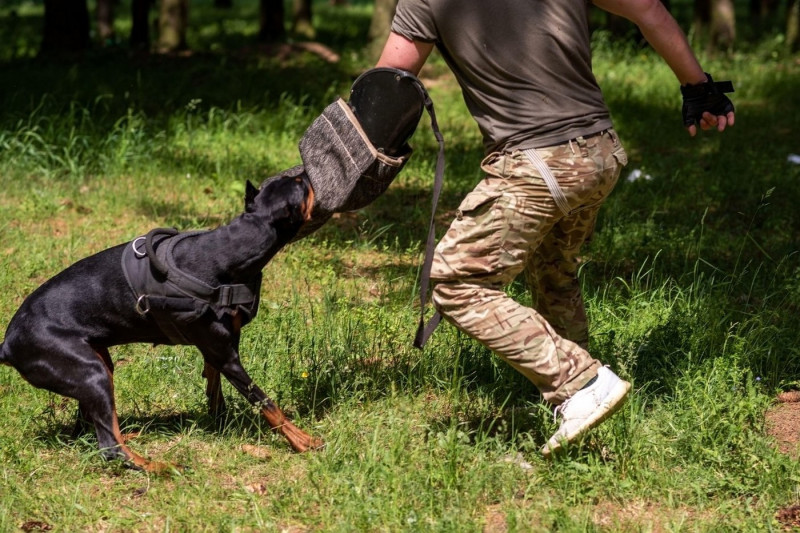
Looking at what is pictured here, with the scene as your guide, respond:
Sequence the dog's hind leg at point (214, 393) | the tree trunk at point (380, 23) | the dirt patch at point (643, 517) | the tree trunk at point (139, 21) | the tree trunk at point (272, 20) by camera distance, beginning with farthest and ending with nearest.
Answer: the tree trunk at point (272, 20), the tree trunk at point (139, 21), the tree trunk at point (380, 23), the dog's hind leg at point (214, 393), the dirt patch at point (643, 517)

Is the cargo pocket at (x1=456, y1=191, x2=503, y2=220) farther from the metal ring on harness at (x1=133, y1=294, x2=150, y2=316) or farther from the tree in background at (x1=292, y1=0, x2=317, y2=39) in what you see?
the tree in background at (x1=292, y1=0, x2=317, y2=39)

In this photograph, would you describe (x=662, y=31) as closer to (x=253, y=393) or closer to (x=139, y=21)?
(x=253, y=393)

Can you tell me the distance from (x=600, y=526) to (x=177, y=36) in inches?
507

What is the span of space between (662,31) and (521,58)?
55 centimetres

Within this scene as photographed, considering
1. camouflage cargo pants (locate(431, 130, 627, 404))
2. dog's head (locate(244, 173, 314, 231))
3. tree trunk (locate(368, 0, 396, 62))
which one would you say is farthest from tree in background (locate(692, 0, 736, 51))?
dog's head (locate(244, 173, 314, 231))

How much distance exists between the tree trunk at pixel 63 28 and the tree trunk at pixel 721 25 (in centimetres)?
872

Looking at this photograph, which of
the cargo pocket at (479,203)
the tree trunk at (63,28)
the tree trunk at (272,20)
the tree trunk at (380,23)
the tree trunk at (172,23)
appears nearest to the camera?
the cargo pocket at (479,203)

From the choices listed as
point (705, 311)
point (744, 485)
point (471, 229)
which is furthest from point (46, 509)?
point (705, 311)

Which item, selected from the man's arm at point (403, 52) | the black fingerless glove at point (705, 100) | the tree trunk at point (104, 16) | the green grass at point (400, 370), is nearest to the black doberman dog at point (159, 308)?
the green grass at point (400, 370)

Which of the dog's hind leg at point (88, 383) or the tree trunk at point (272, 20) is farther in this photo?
the tree trunk at point (272, 20)

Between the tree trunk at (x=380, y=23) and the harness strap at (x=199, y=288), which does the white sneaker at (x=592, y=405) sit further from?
the tree trunk at (x=380, y=23)

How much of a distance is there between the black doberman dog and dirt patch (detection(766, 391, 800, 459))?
202cm

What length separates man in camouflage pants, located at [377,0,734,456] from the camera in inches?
140

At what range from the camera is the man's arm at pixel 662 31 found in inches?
140
